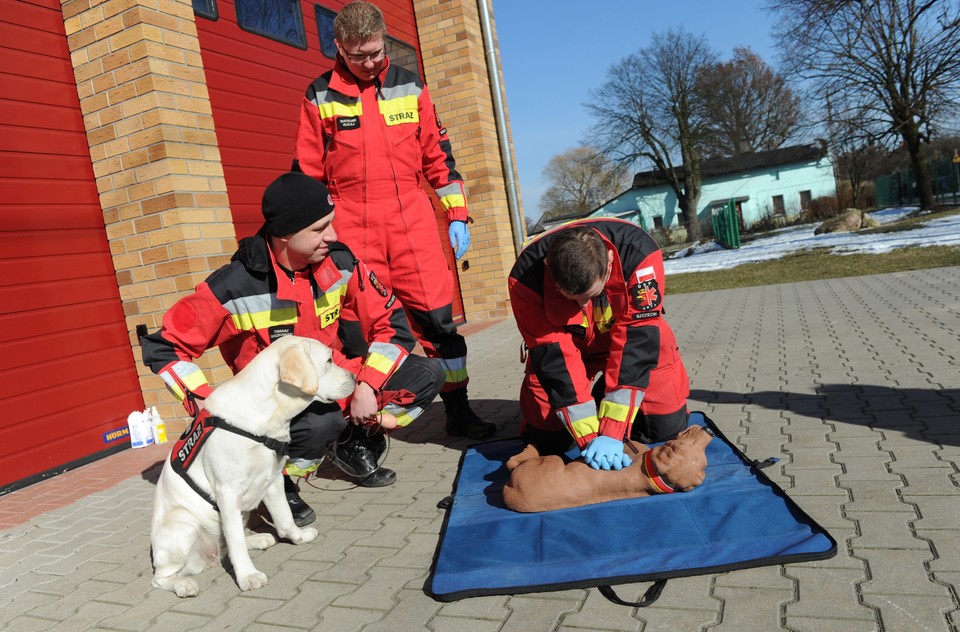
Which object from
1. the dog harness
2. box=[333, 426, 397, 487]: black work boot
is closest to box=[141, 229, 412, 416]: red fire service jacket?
the dog harness

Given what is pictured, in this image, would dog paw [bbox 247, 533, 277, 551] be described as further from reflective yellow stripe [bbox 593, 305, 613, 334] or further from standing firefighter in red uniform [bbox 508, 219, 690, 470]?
reflective yellow stripe [bbox 593, 305, 613, 334]

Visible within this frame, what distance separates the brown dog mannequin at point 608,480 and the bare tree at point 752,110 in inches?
1928

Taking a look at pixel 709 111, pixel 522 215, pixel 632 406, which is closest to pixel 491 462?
pixel 632 406

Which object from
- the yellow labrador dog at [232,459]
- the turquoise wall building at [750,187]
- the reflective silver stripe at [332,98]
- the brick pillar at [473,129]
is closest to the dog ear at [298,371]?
the yellow labrador dog at [232,459]

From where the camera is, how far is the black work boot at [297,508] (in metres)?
3.44

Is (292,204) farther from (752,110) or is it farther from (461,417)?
(752,110)

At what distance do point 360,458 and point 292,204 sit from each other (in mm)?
1652

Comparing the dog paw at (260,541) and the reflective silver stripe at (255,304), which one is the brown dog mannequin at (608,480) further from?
the reflective silver stripe at (255,304)

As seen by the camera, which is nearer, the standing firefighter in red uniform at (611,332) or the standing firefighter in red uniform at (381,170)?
the standing firefighter in red uniform at (611,332)

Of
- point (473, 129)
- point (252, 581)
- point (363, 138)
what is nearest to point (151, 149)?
point (363, 138)

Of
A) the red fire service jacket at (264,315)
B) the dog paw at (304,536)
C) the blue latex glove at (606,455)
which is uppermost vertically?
the red fire service jacket at (264,315)

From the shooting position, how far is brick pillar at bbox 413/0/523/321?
1007cm

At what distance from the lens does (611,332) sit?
140 inches

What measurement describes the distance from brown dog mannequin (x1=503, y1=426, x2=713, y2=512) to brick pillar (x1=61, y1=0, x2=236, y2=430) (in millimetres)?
3194
